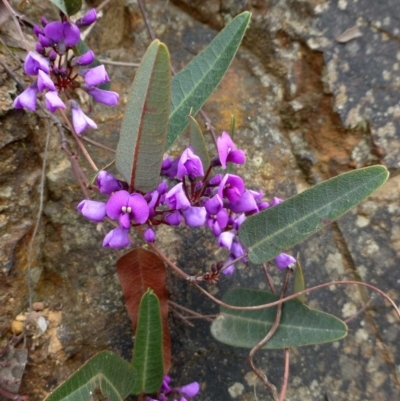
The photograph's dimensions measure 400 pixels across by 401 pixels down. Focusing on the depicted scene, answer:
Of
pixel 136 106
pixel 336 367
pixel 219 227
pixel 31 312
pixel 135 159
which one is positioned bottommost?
pixel 31 312

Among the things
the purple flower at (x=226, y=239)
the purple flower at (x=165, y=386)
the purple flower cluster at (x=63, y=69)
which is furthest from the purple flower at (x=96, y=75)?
the purple flower at (x=165, y=386)

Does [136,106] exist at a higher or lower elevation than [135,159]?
higher

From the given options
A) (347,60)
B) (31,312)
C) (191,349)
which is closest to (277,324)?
(191,349)

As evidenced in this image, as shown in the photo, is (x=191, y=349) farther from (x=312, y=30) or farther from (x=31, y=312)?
(x=312, y=30)

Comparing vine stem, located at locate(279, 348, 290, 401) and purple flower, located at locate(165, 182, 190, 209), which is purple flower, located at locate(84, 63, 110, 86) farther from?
vine stem, located at locate(279, 348, 290, 401)

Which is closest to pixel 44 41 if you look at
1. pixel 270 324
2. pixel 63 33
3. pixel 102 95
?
pixel 63 33

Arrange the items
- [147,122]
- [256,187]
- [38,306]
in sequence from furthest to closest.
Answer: [256,187]
[38,306]
[147,122]

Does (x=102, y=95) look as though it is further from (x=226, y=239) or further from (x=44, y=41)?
(x=226, y=239)
